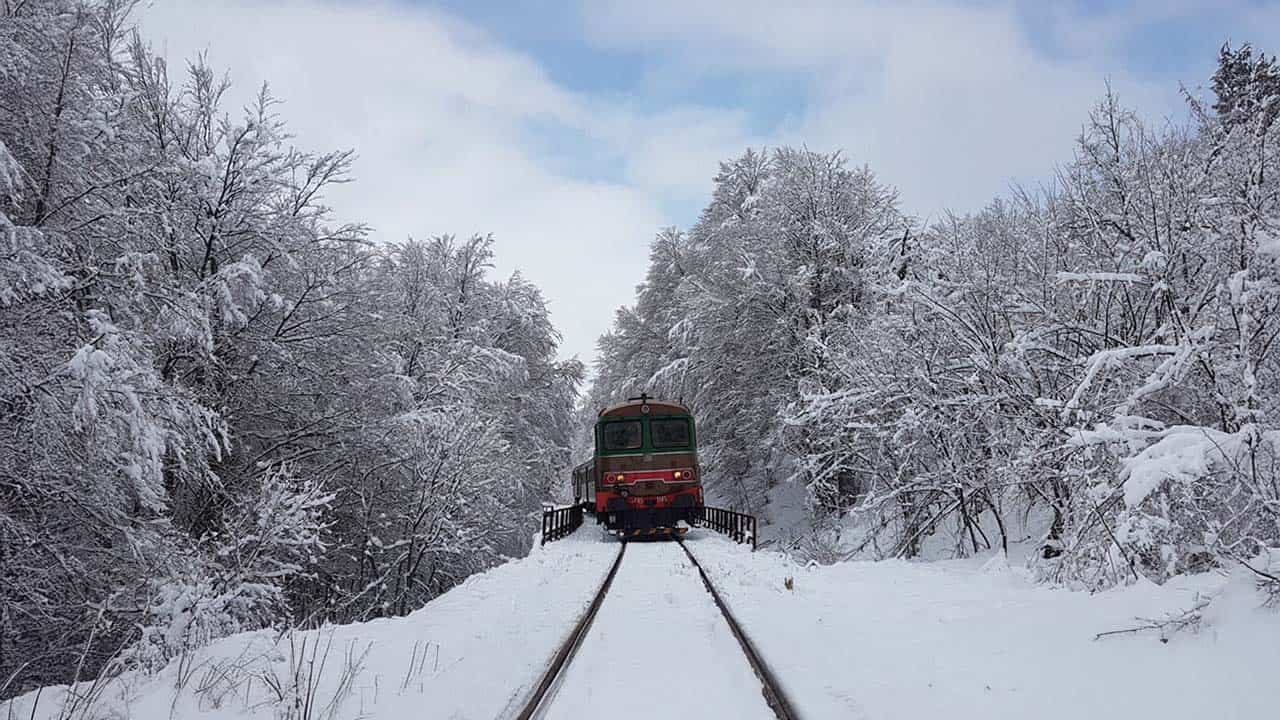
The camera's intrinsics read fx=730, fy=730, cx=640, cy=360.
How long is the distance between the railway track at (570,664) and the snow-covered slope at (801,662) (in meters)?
0.09

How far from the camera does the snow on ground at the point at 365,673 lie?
173 inches

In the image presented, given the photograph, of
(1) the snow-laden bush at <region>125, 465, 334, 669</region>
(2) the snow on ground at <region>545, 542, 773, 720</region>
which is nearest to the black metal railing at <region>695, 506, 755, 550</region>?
(2) the snow on ground at <region>545, 542, 773, 720</region>

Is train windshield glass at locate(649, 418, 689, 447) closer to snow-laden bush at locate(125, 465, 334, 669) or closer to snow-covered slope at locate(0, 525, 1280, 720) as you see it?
snow-laden bush at locate(125, 465, 334, 669)

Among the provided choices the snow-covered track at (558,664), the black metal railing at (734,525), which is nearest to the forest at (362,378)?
the black metal railing at (734,525)

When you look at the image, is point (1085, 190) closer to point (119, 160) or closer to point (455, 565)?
point (119, 160)

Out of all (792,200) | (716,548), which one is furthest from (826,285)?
(716,548)

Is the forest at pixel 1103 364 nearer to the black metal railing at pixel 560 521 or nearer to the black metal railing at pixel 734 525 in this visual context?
the black metal railing at pixel 734 525

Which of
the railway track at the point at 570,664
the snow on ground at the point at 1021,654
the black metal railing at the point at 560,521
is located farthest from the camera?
the black metal railing at the point at 560,521

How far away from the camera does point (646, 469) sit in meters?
18.6

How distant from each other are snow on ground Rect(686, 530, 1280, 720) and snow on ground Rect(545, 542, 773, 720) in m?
0.32

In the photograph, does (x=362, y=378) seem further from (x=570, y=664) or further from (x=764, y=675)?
(x=764, y=675)

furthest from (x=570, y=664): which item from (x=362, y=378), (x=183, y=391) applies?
(x=362, y=378)

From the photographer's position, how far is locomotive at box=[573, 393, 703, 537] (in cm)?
1822

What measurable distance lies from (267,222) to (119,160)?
3487mm
